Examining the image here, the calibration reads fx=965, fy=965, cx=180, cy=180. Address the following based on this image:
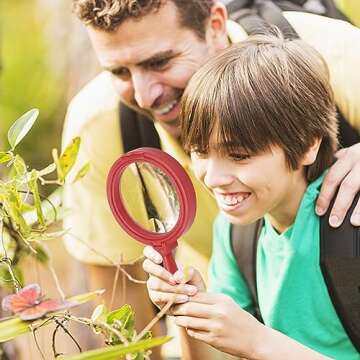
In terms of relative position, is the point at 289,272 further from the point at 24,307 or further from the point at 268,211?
the point at 24,307

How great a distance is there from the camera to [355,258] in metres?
1.91

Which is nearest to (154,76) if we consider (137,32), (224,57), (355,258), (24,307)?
(137,32)

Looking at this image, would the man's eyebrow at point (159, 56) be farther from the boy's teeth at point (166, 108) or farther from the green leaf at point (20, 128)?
the green leaf at point (20, 128)

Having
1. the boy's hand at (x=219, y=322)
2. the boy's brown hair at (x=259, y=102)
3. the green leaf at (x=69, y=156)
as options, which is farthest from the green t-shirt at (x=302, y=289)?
the green leaf at (x=69, y=156)

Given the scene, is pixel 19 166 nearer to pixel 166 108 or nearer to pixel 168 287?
pixel 168 287

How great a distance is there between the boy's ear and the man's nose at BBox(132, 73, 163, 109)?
58cm

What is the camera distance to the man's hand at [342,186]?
6.48ft

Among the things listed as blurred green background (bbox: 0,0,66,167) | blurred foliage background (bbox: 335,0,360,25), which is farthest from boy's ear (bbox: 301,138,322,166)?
blurred green background (bbox: 0,0,66,167)

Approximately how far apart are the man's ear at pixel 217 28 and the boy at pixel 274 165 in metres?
0.49

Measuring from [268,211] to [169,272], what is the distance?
365 mm

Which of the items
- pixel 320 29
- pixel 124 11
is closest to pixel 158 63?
pixel 124 11

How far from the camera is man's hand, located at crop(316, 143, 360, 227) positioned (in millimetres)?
1976

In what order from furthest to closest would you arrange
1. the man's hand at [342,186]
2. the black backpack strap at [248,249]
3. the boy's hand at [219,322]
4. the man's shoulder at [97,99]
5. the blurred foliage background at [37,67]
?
1. the blurred foliage background at [37,67]
2. the man's shoulder at [97,99]
3. the black backpack strap at [248,249]
4. the man's hand at [342,186]
5. the boy's hand at [219,322]

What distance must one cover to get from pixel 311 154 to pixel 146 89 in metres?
0.61
